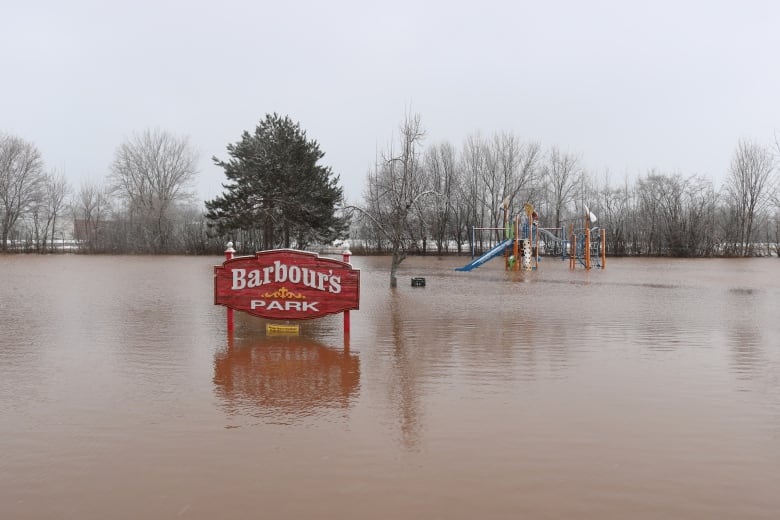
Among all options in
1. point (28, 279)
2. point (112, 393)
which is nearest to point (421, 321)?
point (112, 393)

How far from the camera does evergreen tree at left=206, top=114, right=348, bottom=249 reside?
40.0 meters

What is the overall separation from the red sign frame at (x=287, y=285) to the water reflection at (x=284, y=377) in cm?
56

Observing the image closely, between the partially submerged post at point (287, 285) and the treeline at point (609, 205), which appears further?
the treeline at point (609, 205)

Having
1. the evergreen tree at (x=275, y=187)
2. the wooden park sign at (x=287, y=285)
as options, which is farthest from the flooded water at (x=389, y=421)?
the evergreen tree at (x=275, y=187)

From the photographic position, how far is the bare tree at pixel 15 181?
5212 cm

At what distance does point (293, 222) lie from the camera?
136 feet

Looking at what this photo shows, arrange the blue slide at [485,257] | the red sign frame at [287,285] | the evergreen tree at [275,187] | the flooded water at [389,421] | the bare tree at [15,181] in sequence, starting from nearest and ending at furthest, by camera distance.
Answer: the flooded water at [389,421] < the red sign frame at [287,285] < the blue slide at [485,257] < the evergreen tree at [275,187] < the bare tree at [15,181]

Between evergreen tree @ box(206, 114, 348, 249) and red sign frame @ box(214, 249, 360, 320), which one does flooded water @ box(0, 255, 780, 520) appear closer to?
red sign frame @ box(214, 249, 360, 320)

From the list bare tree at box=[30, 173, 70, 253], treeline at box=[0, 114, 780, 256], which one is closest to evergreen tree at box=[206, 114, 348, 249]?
treeline at box=[0, 114, 780, 256]

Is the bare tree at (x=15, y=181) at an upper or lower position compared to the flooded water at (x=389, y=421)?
upper

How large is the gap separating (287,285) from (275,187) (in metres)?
32.6

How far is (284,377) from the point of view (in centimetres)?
658

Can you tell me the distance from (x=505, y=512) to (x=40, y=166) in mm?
63448

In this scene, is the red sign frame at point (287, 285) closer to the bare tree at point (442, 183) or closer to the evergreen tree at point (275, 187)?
the evergreen tree at point (275, 187)
